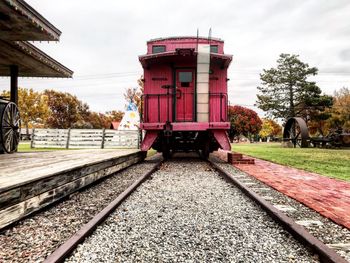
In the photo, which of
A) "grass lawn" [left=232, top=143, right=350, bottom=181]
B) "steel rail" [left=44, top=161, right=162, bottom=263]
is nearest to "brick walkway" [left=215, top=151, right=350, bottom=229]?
"grass lawn" [left=232, top=143, right=350, bottom=181]

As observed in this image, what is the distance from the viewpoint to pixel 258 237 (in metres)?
2.37

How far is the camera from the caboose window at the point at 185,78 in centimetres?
880

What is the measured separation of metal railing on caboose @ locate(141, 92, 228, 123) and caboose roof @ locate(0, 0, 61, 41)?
355 cm

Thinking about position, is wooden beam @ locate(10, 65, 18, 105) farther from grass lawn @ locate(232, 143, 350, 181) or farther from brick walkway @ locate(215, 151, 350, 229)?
grass lawn @ locate(232, 143, 350, 181)

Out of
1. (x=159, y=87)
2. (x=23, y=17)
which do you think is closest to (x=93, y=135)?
(x=159, y=87)

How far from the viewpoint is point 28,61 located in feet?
25.4

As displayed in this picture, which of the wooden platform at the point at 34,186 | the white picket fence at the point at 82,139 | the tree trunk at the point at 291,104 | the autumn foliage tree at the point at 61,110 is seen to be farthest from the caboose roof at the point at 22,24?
the autumn foliage tree at the point at 61,110

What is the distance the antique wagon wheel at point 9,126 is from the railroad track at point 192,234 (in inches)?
177

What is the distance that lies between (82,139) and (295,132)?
15.4 meters

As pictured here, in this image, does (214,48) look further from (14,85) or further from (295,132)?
(295,132)

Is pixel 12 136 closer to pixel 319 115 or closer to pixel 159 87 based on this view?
pixel 159 87

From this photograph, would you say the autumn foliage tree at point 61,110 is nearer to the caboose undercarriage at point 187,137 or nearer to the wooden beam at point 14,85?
the wooden beam at point 14,85

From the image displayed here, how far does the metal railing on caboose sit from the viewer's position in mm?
8602

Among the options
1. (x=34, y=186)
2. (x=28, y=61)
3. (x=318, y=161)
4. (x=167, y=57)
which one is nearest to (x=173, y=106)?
(x=167, y=57)
